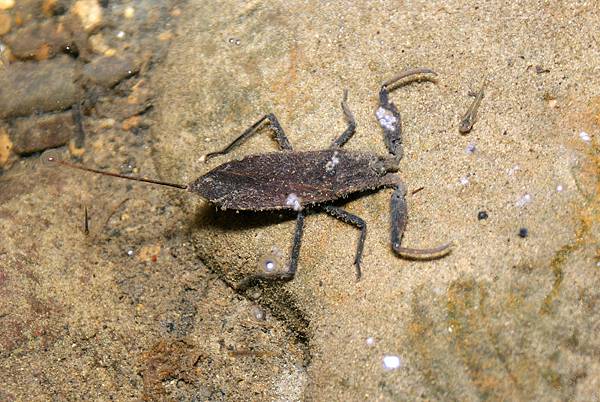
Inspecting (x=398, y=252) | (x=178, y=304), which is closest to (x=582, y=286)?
(x=398, y=252)

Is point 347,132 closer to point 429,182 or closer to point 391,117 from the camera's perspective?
point 391,117

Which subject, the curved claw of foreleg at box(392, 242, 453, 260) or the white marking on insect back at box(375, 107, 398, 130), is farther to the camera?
the white marking on insect back at box(375, 107, 398, 130)

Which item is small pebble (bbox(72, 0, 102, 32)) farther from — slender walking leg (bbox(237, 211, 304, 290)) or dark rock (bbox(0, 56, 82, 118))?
slender walking leg (bbox(237, 211, 304, 290))

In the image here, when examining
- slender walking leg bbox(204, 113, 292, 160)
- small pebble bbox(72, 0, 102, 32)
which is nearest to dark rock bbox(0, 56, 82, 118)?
small pebble bbox(72, 0, 102, 32)

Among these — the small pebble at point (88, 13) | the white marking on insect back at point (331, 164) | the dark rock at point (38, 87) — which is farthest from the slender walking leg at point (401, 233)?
the small pebble at point (88, 13)

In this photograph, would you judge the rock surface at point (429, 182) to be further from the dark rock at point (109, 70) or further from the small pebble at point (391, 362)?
the dark rock at point (109, 70)

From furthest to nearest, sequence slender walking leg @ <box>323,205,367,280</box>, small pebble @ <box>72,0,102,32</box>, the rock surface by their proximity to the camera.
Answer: small pebble @ <box>72,0,102,32</box> → slender walking leg @ <box>323,205,367,280</box> → the rock surface
